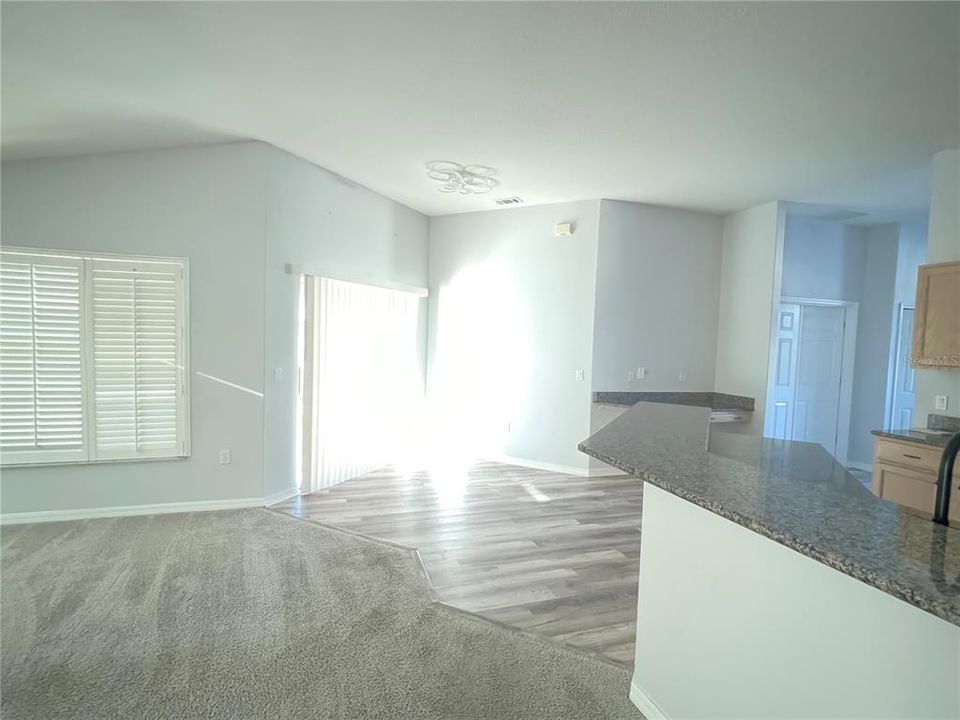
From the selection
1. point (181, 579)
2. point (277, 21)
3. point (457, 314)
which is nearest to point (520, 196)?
point (457, 314)

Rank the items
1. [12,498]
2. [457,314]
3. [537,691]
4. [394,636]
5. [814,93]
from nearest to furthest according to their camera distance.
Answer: [537,691]
[394,636]
[814,93]
[12,498]
[457,314]

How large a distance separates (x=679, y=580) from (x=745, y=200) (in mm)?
4488

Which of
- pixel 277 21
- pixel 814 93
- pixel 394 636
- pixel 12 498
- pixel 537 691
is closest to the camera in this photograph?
pixel 537 691

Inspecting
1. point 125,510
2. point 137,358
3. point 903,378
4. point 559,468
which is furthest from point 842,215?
point 125,510

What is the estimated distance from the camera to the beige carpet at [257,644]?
1925 millimetres

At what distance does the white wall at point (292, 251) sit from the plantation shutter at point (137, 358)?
69 centimetres

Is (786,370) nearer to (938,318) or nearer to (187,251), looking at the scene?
(938,318)

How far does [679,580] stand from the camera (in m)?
1.70

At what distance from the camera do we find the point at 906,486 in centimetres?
323

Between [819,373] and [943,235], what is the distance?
257 cm

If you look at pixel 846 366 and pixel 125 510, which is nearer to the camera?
pixel 125 510

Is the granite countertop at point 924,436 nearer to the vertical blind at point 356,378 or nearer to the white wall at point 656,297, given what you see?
the white wall at point 656,297

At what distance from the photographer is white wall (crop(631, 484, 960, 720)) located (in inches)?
39.6

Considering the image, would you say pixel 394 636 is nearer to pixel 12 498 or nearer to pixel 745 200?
pixel 12 498
